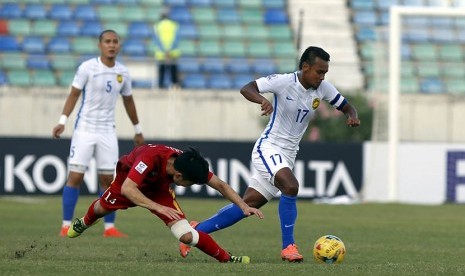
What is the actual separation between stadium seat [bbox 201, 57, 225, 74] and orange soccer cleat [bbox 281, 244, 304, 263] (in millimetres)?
14457

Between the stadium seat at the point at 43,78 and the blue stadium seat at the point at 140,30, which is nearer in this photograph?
the stadium seat at the point at 43,78

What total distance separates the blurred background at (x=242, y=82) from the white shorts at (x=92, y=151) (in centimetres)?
823

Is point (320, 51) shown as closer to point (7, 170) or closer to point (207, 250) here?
point (207, 250)

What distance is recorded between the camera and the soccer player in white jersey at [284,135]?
10.2 meters

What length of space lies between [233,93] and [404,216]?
635cm

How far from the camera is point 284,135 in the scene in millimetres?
10586

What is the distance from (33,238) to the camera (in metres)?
12.4

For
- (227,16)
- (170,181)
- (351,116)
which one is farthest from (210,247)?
(227,16)

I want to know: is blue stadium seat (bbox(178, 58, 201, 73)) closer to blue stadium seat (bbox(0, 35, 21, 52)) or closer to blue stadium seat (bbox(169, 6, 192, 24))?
blue stadium seat (bbox(169, 6, 192, 24))

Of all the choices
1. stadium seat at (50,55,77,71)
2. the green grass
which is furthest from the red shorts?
stadium seat at (50,55,77,71)

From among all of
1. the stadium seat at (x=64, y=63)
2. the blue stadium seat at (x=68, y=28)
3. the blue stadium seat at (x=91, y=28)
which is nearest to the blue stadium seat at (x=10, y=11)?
the blue stadium seat at (x=68, y=28)

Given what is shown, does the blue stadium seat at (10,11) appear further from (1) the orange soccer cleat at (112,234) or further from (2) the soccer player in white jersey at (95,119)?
(1) the orange soccer cleat at (112,234)

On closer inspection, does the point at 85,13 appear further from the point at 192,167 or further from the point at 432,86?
the point at 192,167

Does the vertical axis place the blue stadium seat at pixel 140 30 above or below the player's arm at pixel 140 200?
above
